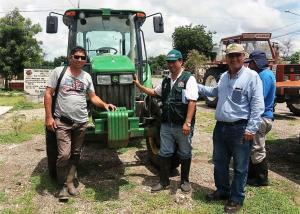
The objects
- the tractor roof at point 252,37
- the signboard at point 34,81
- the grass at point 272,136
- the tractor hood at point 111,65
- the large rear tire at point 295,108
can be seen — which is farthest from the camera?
the signboard at point 34,81

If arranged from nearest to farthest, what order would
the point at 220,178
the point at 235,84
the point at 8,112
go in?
the point at 235,84, the point at 220,178, the point at 8,112

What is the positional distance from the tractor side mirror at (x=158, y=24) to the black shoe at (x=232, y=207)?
3687mm

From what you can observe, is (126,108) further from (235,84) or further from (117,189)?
(235,84)

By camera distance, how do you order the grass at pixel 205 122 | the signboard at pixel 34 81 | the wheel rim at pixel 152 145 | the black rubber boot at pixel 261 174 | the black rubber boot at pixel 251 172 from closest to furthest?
the black rubber boot at pixel 261 174
the black rubber boot at pixel 251 172
the wheel rim at pixel 152 145
the grass at pixel 205 122
the signboard at pixel 34 81

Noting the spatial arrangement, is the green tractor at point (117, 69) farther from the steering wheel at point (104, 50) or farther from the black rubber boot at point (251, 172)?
the black rubber boot at point (251, 172)

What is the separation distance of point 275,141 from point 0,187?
544 centimetres

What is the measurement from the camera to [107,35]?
720 cm

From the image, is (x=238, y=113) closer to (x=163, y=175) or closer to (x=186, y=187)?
(x=186, y=187)

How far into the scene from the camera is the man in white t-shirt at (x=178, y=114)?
197 inches

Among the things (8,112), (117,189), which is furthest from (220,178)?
(8,112)

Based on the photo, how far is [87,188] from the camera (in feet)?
17.9

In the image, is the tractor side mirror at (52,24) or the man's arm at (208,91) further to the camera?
the tractor side mirror at (52,24)

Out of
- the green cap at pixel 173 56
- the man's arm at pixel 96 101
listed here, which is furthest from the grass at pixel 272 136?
the man's arm at pixel 96 101

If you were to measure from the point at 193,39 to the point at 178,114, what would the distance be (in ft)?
146
